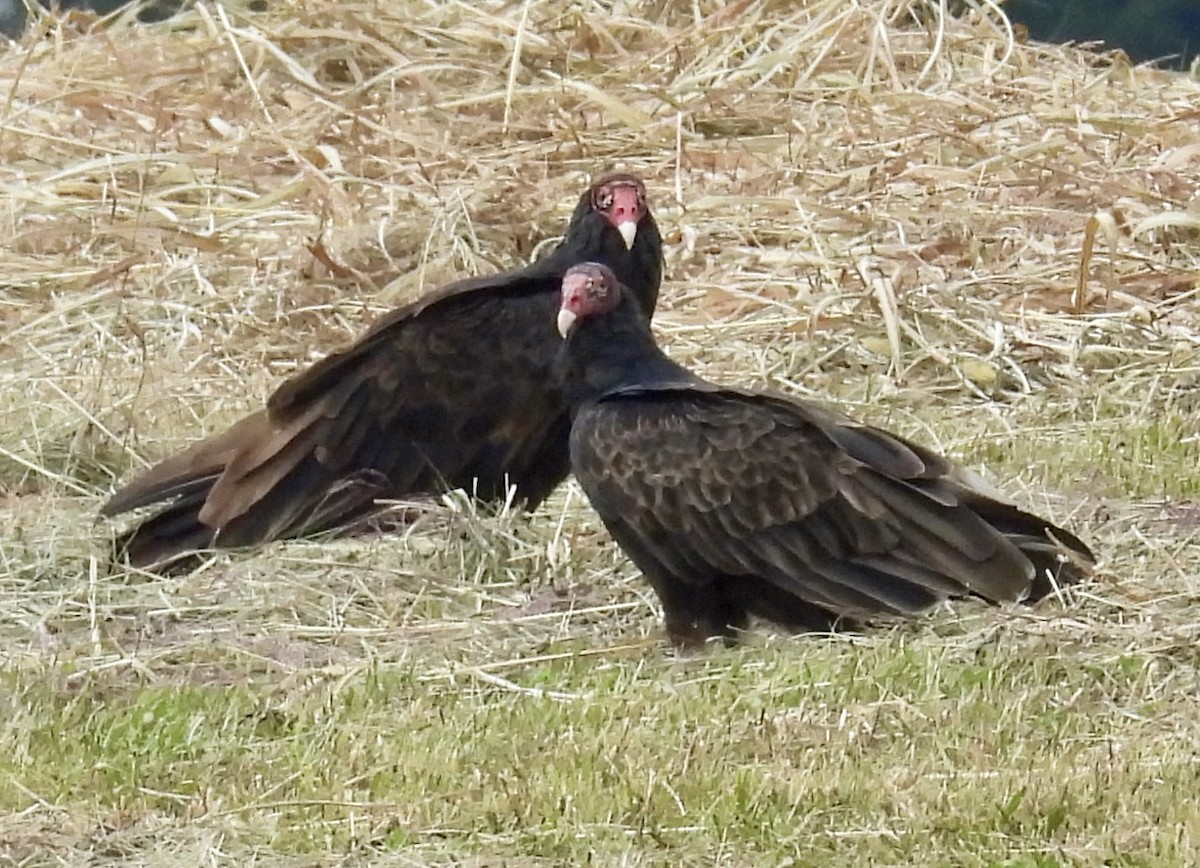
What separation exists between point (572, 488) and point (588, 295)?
1032mm

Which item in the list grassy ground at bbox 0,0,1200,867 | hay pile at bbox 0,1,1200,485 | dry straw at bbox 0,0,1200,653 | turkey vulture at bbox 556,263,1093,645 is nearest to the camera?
grassy ground at bbox 0,0,1200,867

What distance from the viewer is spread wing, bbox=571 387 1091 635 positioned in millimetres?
4227

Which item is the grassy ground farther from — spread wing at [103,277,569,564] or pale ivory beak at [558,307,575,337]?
pale ivory beak at [558,307,575,337]

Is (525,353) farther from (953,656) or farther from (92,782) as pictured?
(92,782)

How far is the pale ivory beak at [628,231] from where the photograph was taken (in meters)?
5.20

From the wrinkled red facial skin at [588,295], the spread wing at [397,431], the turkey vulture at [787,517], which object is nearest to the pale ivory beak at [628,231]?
the spread wing at [397,431]

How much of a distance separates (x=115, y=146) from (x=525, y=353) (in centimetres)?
416

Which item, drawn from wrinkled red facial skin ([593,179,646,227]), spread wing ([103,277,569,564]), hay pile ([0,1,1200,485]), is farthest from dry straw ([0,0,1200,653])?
wrinkled red facial skin ([593,179,646,227])

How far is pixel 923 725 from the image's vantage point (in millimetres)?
3643

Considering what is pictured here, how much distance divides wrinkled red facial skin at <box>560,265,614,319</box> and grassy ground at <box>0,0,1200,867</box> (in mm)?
570

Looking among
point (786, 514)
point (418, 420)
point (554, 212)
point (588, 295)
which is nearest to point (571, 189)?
point (554, 212)

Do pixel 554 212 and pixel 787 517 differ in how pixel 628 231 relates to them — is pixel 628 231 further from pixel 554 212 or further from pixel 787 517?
pixel 554 212

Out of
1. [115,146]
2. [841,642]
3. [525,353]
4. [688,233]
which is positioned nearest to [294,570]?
[525,353]

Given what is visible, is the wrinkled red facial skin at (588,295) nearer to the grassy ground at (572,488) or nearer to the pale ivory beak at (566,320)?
the pale ivory beak at (566,320)
